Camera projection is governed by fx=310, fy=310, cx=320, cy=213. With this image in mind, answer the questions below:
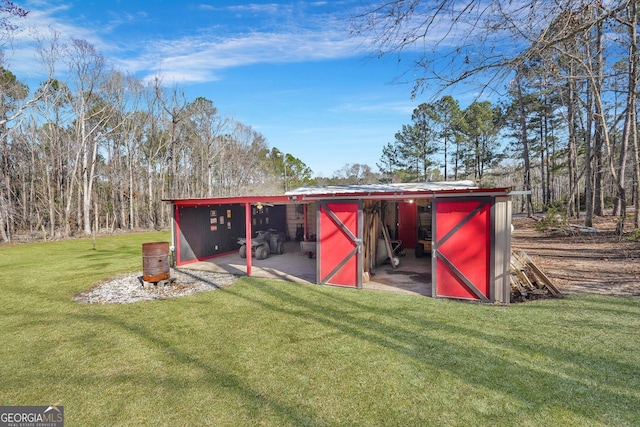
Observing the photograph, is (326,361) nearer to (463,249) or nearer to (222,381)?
(222,381)

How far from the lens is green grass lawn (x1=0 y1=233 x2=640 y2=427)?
298 centimetres

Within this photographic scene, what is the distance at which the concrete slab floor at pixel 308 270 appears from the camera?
7469 mm

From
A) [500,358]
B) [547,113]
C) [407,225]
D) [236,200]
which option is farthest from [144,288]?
[547,113]

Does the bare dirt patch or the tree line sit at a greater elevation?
the tree line

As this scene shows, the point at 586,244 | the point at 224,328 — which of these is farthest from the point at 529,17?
the point at 586,244

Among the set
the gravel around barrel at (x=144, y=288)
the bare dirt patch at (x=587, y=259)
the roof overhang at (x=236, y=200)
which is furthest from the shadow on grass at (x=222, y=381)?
the bare dirt patch at (x=587, y=259)

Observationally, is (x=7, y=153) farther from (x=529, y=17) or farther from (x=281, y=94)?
(x=529, y=17)

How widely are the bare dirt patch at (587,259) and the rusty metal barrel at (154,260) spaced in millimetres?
9236

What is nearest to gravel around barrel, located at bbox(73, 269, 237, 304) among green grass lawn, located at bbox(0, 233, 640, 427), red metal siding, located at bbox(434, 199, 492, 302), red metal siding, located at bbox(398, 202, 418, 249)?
green grass lawn, located at bbox(0, 233, 640, 427)

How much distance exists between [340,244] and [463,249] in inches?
107

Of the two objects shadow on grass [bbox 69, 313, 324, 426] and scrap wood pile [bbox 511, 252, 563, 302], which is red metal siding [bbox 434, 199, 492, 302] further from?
shadow on grass [bbox 69, 313, 324, 426]

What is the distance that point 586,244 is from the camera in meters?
12.2

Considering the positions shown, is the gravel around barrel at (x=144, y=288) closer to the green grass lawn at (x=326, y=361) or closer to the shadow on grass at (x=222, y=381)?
the green grass lawn at (x=326, y=361)

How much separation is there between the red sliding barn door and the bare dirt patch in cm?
462
